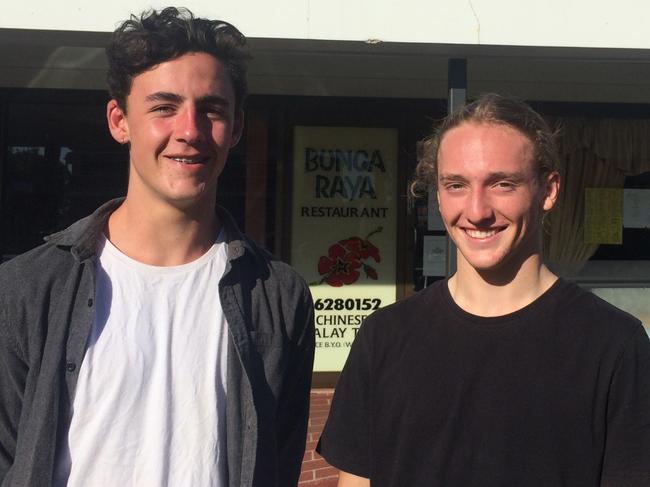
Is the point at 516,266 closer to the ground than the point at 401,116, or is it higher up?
closer to the ground

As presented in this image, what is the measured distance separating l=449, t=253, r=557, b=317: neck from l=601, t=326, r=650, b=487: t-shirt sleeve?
26cm

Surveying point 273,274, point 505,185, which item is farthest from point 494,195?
point 273,274

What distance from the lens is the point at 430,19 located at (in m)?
4.34

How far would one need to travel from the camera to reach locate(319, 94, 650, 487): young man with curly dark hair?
156cm

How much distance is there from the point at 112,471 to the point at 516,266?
101 cm

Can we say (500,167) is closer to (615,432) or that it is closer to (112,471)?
(615,432)

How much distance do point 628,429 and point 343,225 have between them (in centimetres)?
525

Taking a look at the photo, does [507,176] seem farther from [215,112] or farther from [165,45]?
[165,45]

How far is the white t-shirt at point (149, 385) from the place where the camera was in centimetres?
170

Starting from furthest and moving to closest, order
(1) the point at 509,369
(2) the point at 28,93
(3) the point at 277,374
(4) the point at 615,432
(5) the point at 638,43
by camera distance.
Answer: (2) the point at 28,93, (5) the point at 638,43, (3) the point at 277,374, (1) the point at 509,369, (4) the point at 615,432

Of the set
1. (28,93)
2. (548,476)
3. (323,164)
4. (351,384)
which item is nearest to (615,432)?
(548,476)

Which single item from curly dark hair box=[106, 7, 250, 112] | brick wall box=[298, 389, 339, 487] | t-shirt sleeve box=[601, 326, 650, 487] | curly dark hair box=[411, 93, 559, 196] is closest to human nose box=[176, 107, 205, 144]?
curly dark hair box=[106, 7, 250, 112]

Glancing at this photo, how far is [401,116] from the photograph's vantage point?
21.9ft

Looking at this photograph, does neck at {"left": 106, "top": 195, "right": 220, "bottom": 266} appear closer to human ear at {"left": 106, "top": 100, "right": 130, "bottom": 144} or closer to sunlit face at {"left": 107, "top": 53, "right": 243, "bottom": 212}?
sunlit face at {"left": 107, "top": 53, "right": 243, "bottom": 212}
